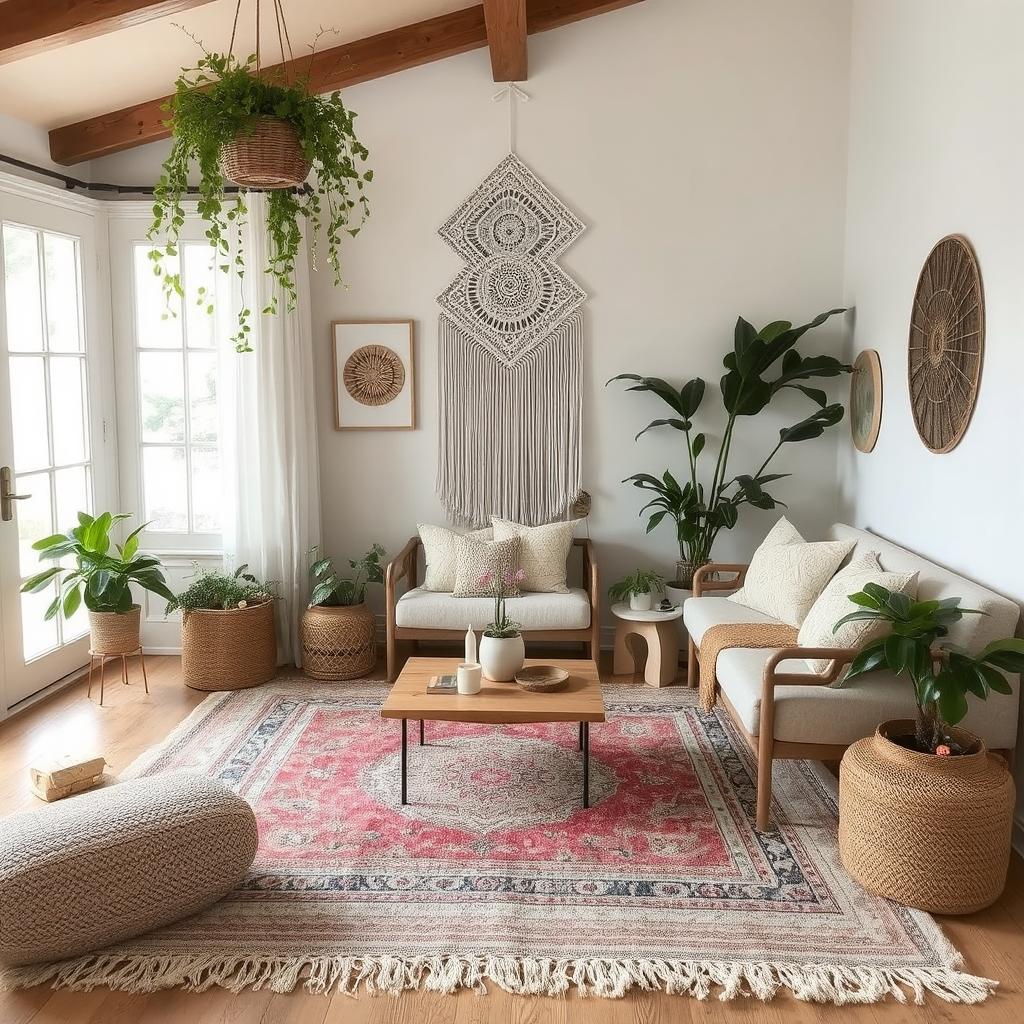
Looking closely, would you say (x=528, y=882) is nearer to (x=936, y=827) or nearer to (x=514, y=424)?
(x=936, y=827)

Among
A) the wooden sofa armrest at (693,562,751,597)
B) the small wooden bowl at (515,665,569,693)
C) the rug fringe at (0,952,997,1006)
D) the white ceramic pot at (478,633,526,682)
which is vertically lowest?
the rug fringe at (0,952,997,1006)

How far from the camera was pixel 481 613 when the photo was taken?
15.2 feet

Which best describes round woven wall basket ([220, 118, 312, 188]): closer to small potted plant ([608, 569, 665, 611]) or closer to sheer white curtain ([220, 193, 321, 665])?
sheer white curtain ([220, 193, 321, 665])

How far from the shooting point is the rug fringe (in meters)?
2.38

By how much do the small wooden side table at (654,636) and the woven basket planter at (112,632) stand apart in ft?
7.38

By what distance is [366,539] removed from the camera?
542 cm

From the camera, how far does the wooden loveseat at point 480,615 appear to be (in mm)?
4652

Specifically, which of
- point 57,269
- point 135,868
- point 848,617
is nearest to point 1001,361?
point 848,617

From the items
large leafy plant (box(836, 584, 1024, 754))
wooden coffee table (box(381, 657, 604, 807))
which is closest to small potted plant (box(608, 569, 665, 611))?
wooden coffee table (box(381, 657, 604, 807))

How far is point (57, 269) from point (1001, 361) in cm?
402

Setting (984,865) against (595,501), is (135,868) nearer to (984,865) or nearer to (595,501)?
(984,865)

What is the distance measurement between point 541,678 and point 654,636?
1.29 metres

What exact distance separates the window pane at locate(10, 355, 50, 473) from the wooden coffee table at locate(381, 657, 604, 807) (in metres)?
2.09

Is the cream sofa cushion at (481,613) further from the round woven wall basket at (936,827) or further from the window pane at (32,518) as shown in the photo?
the round woven wall basket at (936,827)
